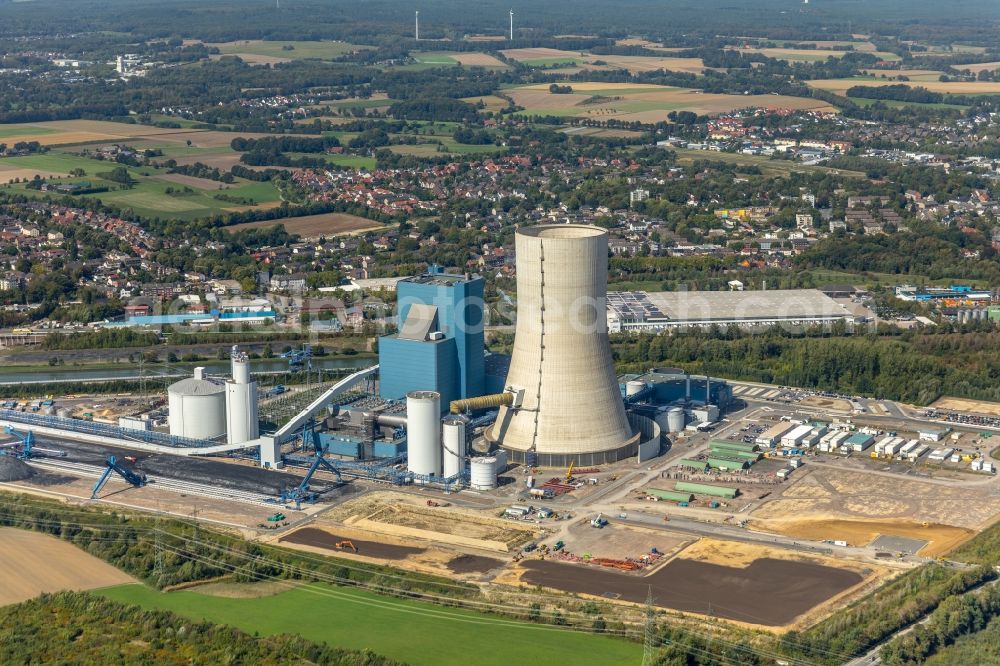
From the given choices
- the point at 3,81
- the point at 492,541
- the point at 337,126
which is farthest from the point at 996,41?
the point at 492,541

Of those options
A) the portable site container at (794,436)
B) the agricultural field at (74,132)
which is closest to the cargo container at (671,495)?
the portable site container at (794,436)

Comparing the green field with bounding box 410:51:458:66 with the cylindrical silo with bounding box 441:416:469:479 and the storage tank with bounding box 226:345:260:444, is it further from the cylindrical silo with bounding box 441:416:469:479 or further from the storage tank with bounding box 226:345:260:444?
the cylindrical silo with bounding box 441:416:469:479

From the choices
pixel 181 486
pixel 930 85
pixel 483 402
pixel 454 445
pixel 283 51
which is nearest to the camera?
pixel 181 486

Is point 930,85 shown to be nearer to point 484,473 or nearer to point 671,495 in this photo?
point 671,495

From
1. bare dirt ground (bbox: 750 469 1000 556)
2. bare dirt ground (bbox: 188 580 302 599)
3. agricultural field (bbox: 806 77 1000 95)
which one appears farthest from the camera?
agricultural field (bbox: 806 77 1000 95)

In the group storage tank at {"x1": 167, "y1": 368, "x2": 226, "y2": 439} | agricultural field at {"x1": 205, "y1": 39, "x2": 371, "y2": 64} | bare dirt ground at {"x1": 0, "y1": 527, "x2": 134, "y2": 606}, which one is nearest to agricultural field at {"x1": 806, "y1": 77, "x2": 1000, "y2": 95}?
agricultural field at {"x1": 205, "y1": 39, "x2": 371, "y2": 64}

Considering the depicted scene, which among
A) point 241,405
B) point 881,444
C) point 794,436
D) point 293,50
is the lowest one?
point 881,444

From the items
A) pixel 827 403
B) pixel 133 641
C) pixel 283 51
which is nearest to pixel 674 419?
pixel 827 403
